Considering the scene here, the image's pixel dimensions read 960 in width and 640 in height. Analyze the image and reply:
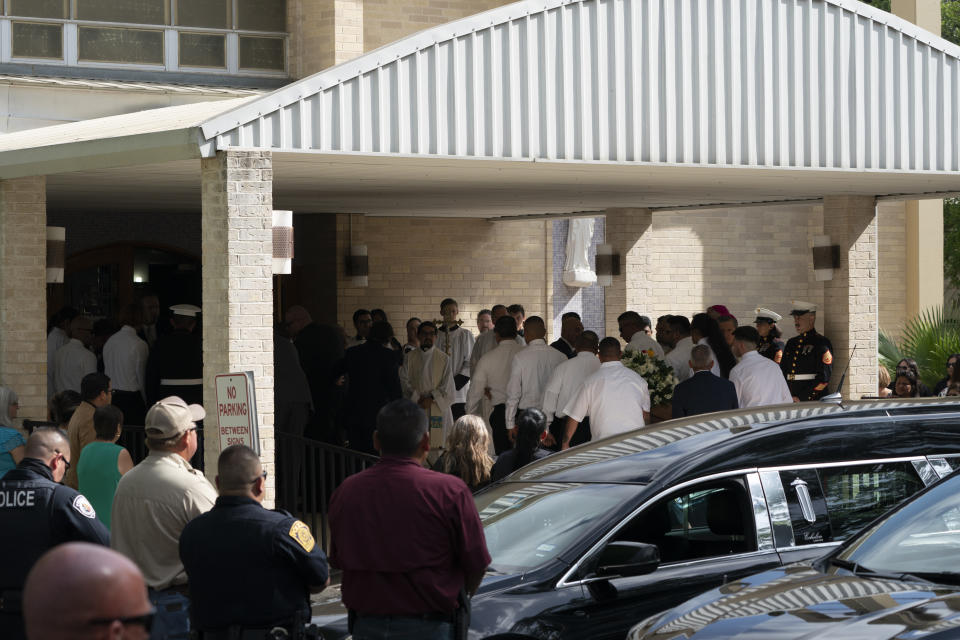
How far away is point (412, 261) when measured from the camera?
21922 millimetres

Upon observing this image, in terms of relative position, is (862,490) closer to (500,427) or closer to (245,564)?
(245,564)

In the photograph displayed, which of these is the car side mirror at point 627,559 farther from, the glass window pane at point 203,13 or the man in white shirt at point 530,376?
the glass window pane at point 203,13

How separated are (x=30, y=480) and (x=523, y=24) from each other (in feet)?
21.6

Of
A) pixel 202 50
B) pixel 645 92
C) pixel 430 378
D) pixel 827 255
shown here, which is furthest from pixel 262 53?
pixel 645 92

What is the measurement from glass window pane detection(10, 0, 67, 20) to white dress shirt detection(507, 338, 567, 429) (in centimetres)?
941

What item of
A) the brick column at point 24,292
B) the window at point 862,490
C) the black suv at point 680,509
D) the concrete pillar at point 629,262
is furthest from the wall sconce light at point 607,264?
the window at point 862,490

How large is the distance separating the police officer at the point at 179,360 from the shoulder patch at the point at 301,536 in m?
7.73

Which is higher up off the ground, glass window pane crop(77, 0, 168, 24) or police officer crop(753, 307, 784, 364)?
glass window pane crop(77, 0, 168, 24)

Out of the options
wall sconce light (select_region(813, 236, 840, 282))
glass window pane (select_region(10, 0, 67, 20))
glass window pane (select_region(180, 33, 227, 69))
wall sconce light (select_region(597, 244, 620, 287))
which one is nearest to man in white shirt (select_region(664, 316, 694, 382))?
wall sconce light (select_region(813, 236, 840, 282))

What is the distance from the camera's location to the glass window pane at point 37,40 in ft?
59.5

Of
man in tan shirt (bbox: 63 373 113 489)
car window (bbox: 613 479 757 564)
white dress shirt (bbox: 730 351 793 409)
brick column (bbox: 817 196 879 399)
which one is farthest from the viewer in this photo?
brick column (bbox: 817 196 879 399)

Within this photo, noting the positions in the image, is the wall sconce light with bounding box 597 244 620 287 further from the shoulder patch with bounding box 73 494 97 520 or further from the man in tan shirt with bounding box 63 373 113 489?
the shoulder patch with bounding box 73 494 97 520

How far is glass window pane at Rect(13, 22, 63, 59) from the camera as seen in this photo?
18141 mm

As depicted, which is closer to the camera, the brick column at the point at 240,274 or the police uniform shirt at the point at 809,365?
the brick column at the point at 240,274
